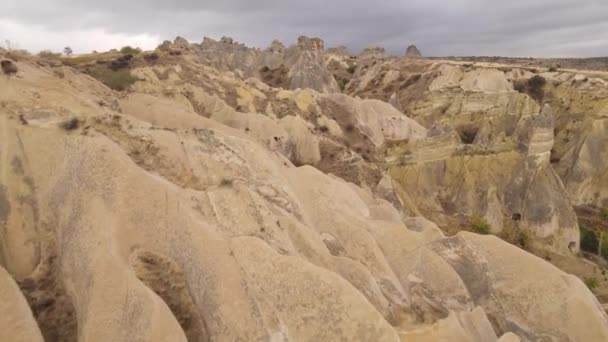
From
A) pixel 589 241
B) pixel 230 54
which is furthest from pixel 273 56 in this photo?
pixel 589 241

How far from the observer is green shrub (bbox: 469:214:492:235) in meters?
28.9

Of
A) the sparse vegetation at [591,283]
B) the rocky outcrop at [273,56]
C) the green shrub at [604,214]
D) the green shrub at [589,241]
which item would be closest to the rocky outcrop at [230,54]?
the rocky outcrop at [273,56]

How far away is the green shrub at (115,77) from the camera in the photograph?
2372cm

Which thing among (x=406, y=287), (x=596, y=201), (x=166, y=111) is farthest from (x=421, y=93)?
(x=406, y=287)

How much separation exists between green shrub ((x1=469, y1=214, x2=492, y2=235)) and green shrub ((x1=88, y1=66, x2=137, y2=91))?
2025cm

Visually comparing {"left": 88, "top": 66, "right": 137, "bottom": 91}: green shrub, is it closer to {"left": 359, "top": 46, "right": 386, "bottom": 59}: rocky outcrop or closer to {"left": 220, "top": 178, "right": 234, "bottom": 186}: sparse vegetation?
{"left": 220, "top": 178, "right": 234, "bottom": 186}: sparse vegetation

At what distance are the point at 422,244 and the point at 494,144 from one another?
22.2 m

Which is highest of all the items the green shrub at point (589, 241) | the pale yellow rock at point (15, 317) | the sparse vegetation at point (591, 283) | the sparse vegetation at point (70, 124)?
the sparse vegetation at point (70, 124)

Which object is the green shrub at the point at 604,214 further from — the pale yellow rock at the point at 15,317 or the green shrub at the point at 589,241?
the pale yellow rock at the point at 15,317

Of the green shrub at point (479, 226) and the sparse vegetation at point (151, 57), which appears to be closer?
the sparse vegetation at point (151, 57)

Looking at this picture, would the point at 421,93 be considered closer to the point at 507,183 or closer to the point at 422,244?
the point at 507,183

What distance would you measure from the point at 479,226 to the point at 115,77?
846 inches

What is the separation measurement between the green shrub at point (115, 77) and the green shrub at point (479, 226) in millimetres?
20247

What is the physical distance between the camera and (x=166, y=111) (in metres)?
17.1
